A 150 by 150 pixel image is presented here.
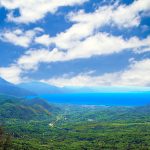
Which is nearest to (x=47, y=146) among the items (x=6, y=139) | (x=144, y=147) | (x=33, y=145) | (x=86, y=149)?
(x=33, y=145)

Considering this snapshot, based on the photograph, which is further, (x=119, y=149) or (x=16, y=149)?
(x=119, y=149)

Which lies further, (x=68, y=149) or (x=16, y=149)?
(x=68, y=149)

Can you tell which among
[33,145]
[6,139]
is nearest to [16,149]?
[6,139]

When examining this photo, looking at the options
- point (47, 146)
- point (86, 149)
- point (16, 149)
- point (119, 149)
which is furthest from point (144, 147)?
point (16, 149)

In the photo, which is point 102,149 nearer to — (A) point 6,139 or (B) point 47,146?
(B) point 47,146

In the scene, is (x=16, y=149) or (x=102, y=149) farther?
(x=102, y=149)

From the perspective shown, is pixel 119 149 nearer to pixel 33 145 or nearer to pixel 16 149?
pixel 33 145

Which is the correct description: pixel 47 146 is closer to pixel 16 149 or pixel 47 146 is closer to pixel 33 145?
pixel 33 145

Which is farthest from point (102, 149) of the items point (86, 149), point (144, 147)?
point (144, 147)
